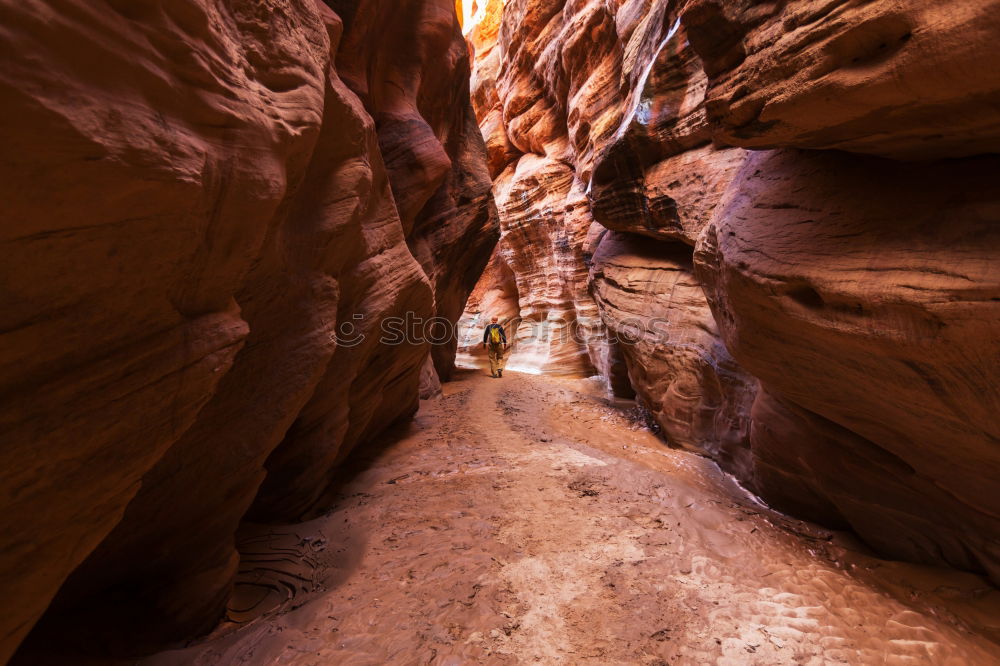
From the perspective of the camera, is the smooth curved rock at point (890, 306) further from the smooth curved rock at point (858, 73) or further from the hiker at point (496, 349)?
the hiker at point (496, 349)

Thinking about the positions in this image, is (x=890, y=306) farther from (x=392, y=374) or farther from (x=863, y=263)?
(x=392, y=374)

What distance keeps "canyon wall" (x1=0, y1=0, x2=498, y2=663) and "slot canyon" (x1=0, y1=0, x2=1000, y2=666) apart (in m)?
0.01

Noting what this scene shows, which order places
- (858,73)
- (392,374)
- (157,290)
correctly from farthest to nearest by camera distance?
(392,374), (858,73), (157,290)

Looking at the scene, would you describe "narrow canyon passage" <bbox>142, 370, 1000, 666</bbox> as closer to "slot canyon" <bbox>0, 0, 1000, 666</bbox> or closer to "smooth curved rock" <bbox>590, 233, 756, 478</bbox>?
"slot canyon" <bbox>0, 0, 1000, 666</bbox>

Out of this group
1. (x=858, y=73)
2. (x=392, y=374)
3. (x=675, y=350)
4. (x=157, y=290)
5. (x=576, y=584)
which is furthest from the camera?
(x=675, y=350)

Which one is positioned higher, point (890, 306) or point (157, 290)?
point (157, 290)

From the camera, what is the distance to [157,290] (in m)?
1.91

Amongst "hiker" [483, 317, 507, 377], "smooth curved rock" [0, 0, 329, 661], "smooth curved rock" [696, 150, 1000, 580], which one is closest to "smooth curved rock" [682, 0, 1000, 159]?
"smooth curved rock" [696, 150, 1000, 580]

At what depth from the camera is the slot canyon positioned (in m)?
1.59

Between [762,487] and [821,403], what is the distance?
5.71ft

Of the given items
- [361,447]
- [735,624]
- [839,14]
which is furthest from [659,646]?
[361,447]

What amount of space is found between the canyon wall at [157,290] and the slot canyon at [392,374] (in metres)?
0.01

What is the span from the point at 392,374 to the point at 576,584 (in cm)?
417

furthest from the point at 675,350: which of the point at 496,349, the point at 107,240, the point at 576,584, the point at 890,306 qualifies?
the point at 107,240
